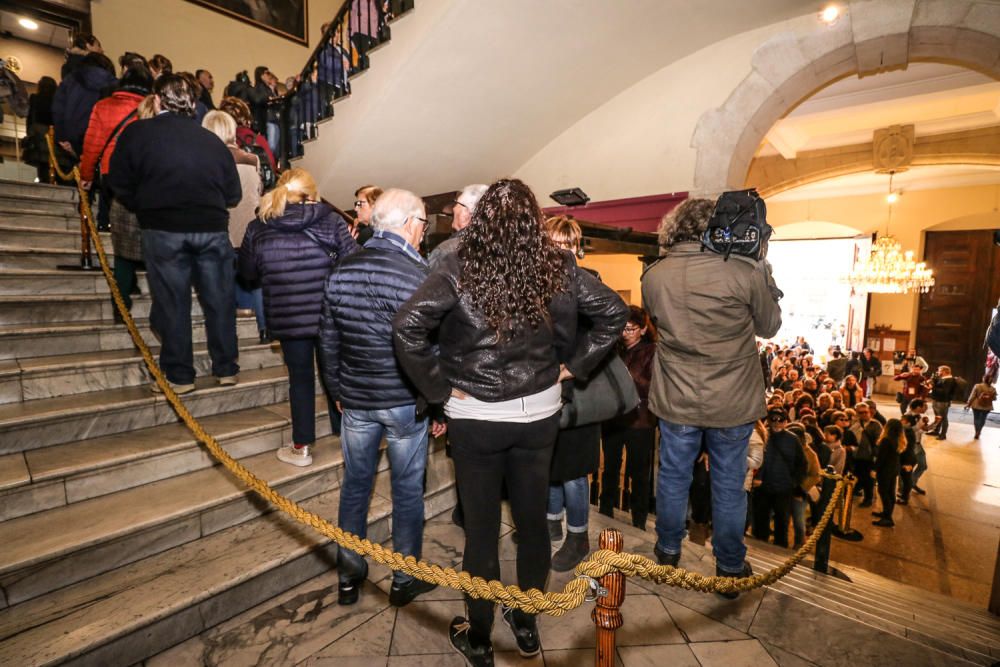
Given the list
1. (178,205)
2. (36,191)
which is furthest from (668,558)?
(36,191)

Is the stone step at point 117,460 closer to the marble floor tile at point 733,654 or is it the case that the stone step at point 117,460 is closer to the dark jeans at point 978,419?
the marble floor tile at point 733,654

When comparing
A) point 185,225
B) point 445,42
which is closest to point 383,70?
point 445,42

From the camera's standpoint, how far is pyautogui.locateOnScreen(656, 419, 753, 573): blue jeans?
7.31 ft

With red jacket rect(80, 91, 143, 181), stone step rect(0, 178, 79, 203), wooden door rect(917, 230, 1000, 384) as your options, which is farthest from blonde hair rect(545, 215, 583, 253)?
wooden door rect(917, 230, 1000, 384)

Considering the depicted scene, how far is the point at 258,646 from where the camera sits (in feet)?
6.24

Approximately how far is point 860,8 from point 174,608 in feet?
21.7

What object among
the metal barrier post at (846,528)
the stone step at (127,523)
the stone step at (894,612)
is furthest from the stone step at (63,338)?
the metal barrier post at (846,528)

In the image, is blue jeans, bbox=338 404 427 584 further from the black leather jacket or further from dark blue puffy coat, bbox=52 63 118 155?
dark blue puffy coat, bbox=52 63 118 155

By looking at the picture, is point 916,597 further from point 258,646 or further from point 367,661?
point 258,646

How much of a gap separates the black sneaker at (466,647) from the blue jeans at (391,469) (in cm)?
30

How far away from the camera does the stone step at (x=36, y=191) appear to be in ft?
13.4

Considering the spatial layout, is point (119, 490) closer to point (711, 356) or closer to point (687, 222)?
point (711, 356)

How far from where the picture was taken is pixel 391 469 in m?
2.01

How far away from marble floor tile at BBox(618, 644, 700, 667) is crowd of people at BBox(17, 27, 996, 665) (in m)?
0.39
